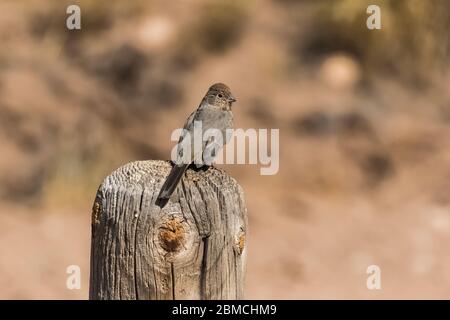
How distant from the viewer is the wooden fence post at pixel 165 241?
9.84 feet

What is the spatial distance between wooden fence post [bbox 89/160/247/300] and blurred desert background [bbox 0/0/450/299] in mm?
5348

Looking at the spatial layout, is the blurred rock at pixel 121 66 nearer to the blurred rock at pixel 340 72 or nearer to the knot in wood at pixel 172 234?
the blurred rock at pixel 340 72

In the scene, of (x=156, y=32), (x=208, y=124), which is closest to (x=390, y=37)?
(x=156, y=32)

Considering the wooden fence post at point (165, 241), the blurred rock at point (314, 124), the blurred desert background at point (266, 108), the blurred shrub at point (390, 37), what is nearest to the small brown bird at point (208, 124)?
the wooden fence post at point (165, 241)

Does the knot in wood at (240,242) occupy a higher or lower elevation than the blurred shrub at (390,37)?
lower

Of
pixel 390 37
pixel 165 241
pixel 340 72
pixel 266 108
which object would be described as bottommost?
pixel 165 241

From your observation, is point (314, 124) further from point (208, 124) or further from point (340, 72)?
point (208, 124)

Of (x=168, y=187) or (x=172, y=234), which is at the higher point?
(x=168, y=187)

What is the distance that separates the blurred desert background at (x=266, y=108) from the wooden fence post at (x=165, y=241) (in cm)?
535

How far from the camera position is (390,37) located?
983 cm

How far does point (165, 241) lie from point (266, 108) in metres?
6.69
